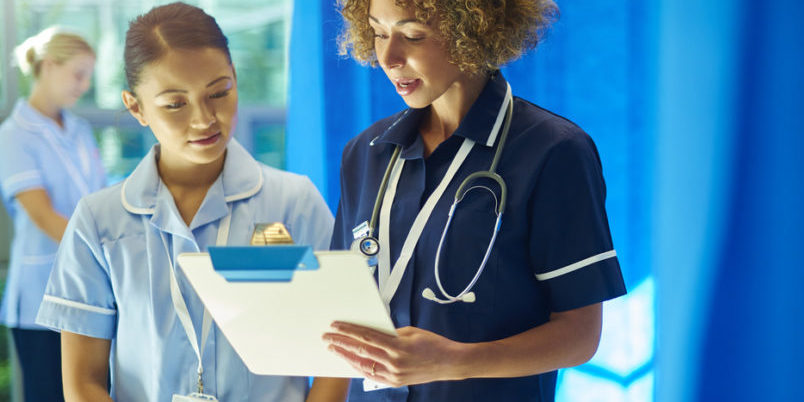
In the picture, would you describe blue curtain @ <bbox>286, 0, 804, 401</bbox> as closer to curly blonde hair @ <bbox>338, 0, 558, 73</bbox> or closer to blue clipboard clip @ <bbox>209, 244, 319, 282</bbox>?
curly blonde hair @ <bbox>338, 0, 558, 73</bbox>

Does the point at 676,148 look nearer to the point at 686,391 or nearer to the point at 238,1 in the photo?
the point at 686,391

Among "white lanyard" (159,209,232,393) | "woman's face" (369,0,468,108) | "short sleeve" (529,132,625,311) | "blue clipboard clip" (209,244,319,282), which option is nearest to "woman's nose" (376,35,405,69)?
"woman's face" (369,0,468,108)

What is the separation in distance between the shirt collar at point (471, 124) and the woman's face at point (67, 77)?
5.61 ft

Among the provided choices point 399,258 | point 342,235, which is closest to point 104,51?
point 342,235

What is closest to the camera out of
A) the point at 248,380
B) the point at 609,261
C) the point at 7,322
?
the point at 609,261

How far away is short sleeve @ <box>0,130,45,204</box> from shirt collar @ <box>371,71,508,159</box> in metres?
1.68

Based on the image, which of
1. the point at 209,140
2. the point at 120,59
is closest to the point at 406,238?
the point at 209,140

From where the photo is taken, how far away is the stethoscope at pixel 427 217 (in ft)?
3.70

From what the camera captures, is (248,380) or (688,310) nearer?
(248,380)

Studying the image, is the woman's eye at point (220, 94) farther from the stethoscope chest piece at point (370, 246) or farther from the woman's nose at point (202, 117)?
the stethoscope chest piece at point (370, 246)

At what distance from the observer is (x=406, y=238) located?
3.92 feet

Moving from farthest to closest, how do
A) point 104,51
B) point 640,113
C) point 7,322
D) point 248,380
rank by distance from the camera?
point 104,51 → point 7,322 → point 640,113 → point 248,380

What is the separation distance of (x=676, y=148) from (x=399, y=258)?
110cm

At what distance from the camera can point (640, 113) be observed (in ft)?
6.87
